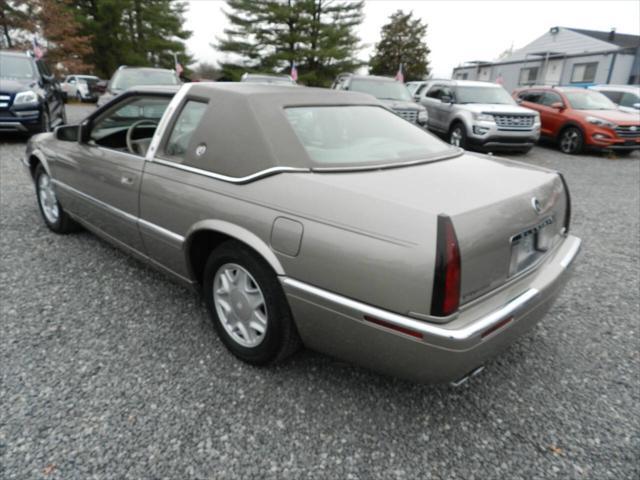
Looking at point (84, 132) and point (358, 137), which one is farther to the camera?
point (84, 132)

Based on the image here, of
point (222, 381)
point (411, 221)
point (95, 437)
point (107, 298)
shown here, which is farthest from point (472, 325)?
point (107, 298)

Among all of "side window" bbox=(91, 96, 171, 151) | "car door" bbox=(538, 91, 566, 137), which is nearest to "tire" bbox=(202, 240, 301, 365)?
"side window" bbox=(91, 96, 171, 151)

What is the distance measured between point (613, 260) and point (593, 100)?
29.5 feet

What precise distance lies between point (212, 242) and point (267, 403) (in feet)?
3.10

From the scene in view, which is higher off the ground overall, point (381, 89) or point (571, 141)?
point (381, 89)

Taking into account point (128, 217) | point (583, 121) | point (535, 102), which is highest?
point (535, 102)

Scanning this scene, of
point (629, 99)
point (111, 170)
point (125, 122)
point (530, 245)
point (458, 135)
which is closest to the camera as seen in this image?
point (530, 245)

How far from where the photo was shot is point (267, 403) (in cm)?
221

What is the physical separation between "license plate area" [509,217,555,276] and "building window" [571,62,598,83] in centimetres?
2880

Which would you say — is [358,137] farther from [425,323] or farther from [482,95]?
[482,95]

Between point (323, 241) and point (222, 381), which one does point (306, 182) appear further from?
point (222, 381)

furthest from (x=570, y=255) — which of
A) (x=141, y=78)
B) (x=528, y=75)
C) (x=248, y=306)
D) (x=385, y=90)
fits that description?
(x=528, y=75)

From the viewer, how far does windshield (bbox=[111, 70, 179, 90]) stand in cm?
944

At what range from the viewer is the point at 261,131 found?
→ 2.23 meters
